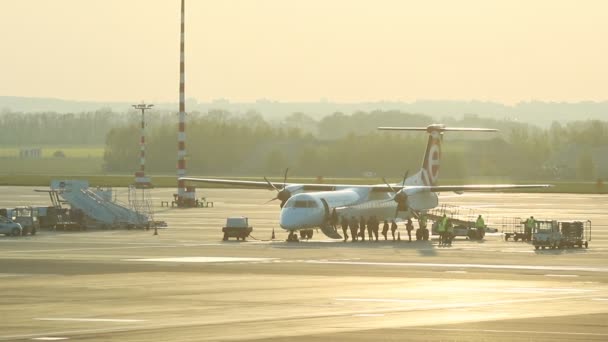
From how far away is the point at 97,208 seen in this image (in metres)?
75.1

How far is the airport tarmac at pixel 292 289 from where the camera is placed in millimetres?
28688

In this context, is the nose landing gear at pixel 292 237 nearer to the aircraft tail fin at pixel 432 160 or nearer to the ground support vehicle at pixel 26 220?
the ground support vehicle at pixel 26 220

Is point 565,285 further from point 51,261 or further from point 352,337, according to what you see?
point 51,261

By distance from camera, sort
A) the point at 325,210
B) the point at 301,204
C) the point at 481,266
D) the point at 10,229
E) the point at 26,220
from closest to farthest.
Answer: the point at 481,266
the point at 301,204
the point at 325,210
the point at 10,229
the point at 26,220

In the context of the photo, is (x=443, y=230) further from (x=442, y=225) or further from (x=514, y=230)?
(x=514, y=230)

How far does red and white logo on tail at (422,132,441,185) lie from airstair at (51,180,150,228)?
1688 cm

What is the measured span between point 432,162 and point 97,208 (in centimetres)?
A: 2026

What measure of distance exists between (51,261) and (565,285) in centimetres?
2030

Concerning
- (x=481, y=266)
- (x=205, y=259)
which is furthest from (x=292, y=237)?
(x=481, y=266)

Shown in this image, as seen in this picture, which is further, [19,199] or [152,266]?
[19,199]

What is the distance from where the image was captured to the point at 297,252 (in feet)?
185

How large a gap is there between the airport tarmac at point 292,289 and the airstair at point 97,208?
5.33 metres

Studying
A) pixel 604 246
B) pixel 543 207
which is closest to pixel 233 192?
Result: pixel 543 207

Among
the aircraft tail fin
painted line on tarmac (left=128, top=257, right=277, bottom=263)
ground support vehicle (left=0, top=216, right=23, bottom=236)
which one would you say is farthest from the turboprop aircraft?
ground support vehicle (left=0, top=216, right=23, bottom=236)
